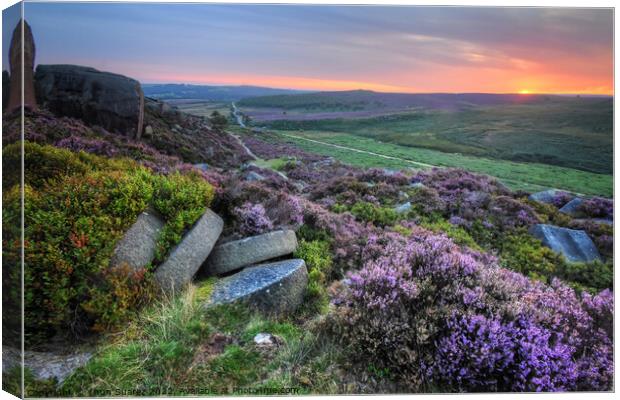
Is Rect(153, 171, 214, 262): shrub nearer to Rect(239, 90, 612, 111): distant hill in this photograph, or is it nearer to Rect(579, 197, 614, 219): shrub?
Rect(239, 90, 612, 111): distant hill

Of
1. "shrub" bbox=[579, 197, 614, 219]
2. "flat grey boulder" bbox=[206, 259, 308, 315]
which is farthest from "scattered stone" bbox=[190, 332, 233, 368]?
"shrub" bbox=[579, 197, 614, 219]

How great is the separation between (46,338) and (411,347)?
14.4 ft

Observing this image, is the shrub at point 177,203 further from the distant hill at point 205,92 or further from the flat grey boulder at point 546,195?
the flat grey boulder at point 546,195

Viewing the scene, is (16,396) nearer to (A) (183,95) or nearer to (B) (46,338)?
(B) (46,338)

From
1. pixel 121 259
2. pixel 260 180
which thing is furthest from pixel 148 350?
pixel 260 180

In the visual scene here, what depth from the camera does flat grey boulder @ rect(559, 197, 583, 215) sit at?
696cm

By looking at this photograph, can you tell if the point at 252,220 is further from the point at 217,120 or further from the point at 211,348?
the point at 211,348

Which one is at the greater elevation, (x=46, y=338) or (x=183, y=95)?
(x=183, y=95)

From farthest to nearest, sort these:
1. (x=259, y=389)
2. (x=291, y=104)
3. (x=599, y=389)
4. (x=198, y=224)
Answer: (x=291, y=104) → (x=198, y=224) → (x=599, y=389) → (x=259, y=389)

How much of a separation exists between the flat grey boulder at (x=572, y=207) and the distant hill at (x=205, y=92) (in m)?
4.90

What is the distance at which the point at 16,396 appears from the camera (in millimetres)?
5426

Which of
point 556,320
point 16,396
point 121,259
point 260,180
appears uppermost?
point 260,180

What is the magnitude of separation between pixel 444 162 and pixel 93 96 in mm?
5937

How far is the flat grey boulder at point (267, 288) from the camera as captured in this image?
5781 millimetres
